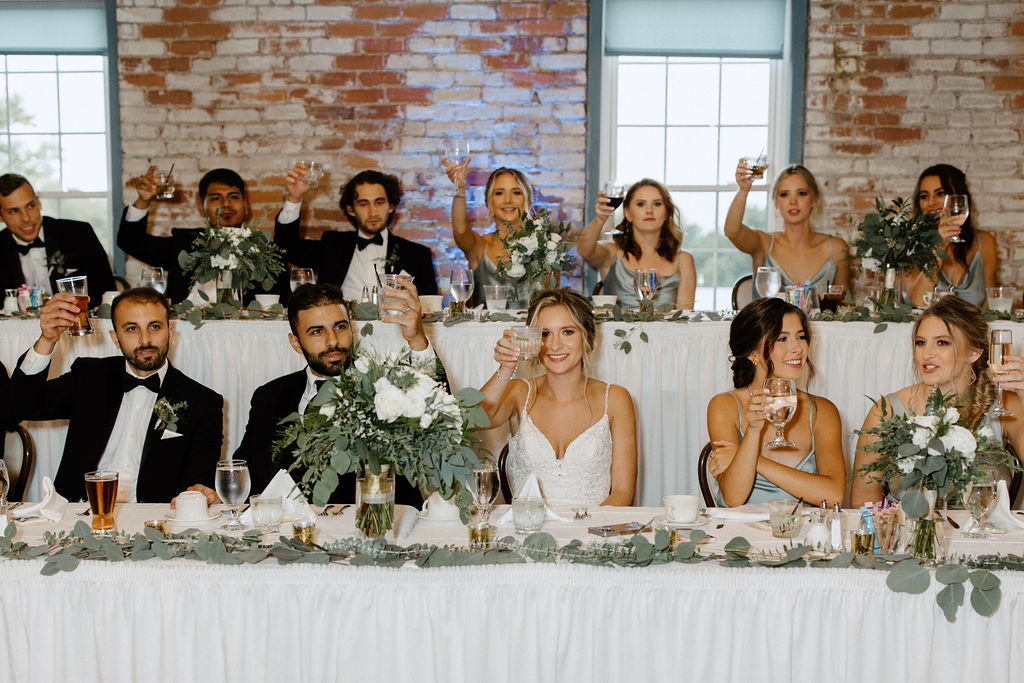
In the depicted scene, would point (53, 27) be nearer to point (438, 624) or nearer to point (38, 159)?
point (38, 159)

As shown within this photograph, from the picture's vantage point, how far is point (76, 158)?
256 inches

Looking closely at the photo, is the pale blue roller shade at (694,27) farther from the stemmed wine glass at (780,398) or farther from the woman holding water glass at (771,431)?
the stemmed wine glass at (780,398)

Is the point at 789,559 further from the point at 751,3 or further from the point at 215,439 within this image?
the point at 751,3

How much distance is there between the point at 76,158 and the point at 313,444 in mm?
5220

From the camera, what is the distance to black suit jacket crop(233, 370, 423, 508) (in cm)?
335

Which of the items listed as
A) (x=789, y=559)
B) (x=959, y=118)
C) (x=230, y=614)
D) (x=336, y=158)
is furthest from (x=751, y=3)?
(x=230, y=614)

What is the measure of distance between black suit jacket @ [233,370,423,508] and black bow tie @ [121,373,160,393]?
1.23 feet

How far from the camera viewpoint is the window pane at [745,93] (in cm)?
631

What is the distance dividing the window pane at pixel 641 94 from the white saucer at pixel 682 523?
434cm

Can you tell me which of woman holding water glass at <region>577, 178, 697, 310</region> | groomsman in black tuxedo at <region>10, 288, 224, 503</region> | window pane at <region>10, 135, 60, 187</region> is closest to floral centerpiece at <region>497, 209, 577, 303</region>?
woman holding water glass at <region>577, 178, 697, 310</region>

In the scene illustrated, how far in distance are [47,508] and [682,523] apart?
5.29ft

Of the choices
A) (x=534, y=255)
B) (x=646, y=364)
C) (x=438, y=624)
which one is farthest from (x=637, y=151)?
(x=438, y=624)

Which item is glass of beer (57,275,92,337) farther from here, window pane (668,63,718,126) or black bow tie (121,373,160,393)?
window pane (668,63,718,126)

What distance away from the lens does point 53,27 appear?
6316 mm
